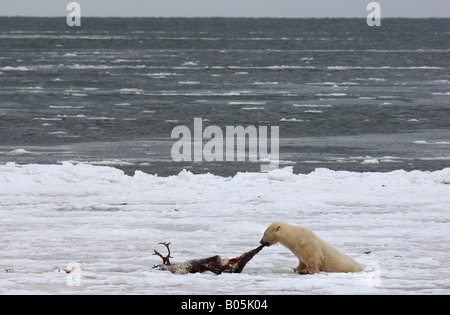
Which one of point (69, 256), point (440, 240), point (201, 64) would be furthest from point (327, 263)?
point (201, 64)

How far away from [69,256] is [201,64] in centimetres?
5358

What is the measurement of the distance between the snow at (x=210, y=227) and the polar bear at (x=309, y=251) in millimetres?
169

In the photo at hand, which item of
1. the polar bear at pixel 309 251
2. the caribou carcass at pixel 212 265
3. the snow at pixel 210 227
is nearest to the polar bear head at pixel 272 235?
the polar bear at pixel 309 251

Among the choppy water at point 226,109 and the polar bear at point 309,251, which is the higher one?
the choppy water at point 226,109

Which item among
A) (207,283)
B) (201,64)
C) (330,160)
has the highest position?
(201,64)

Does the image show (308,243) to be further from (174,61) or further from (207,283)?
(174,61)

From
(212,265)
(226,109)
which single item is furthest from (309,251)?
(226,109)

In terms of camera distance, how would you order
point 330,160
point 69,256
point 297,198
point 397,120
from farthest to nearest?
point 397,120
point 330,160
point 297,198
point 69,256

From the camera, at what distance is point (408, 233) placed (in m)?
10.8

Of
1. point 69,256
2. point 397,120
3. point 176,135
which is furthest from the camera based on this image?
point 397,120

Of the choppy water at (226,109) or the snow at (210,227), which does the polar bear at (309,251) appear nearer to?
the snow at (210,227)
